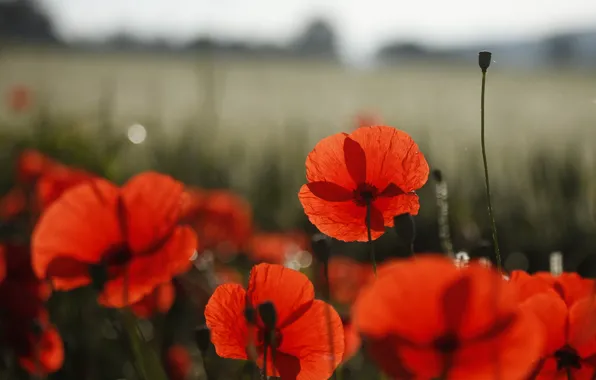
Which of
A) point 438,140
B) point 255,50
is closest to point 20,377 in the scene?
point 438,140

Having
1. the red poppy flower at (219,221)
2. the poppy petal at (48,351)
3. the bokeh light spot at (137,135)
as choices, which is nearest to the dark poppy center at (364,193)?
the poppy petal at (48,351)

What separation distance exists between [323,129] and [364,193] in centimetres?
505

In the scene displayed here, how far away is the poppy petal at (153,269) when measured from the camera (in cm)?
82

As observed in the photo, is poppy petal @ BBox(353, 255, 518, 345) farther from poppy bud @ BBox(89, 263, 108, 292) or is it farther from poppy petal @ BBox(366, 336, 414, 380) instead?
poppy bud @ BBox(89, 263, 108, 292)

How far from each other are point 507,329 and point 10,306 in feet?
3.26

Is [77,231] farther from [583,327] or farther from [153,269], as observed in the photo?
[583,327]

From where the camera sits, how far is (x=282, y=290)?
632mm

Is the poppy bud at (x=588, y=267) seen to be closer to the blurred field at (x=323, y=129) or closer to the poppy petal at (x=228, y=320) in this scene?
the blurred field at (x=323, y=129)

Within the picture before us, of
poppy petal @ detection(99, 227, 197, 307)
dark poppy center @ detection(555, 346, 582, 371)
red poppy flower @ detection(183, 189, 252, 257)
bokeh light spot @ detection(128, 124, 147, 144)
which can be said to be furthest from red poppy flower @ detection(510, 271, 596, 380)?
red poppy flower @ detection(183, 189, 252, 257)

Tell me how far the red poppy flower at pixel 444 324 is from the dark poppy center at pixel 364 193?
0.24 meters

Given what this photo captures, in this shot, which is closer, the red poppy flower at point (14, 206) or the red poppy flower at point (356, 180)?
the red poppy flower at point (356, 180)

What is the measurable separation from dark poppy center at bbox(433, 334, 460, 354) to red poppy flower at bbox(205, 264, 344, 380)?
6.8 inches

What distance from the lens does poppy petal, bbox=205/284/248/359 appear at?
615 mm

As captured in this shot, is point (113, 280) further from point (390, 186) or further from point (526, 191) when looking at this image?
point (526, 191)
